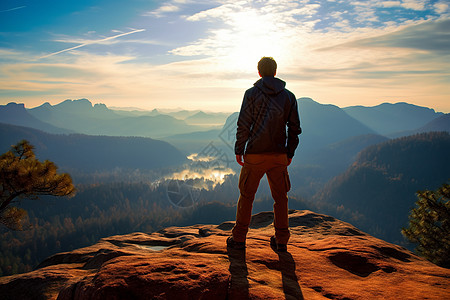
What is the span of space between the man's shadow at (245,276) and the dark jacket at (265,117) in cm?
240

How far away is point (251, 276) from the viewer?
4.81 m

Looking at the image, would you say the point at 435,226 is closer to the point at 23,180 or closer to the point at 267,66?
the point at 267,66

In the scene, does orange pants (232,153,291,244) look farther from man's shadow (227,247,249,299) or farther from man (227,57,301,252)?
man's shadow (227,247,249,299)

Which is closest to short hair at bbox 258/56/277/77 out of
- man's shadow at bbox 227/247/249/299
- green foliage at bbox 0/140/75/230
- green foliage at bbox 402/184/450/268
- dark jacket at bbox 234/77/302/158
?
dark jacket at bbox 234/77/302/158

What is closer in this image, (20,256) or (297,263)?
(297,263)

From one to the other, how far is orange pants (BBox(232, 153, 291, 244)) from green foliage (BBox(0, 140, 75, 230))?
10.5m

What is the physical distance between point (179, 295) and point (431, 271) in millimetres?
5509

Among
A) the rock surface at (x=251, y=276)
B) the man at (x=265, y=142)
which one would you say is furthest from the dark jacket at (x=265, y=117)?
the rock surface at (x=251, y=276)

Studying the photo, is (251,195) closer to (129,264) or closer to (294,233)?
(129,264)

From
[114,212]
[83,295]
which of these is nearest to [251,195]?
[83,295]

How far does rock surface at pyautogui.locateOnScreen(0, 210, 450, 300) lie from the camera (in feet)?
13.7

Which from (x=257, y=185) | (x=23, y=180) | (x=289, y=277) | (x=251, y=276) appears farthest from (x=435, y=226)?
(x=23, y=180)

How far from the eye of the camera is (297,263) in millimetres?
5805

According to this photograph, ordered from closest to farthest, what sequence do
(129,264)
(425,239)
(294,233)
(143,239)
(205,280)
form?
(205,280)
(129,264)
(294,233)
(143,239)
(425,239)
